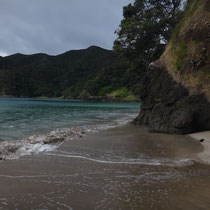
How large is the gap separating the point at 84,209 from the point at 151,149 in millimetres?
4788

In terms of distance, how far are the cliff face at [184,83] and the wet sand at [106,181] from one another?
4.35 m

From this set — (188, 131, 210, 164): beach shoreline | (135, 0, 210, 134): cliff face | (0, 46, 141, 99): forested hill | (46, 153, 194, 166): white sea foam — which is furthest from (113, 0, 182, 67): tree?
(0, 46, 141, 99): forested hill

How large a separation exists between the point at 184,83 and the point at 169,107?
5.62 ft

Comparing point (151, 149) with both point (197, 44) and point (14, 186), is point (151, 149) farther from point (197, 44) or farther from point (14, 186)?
point (197, 44)

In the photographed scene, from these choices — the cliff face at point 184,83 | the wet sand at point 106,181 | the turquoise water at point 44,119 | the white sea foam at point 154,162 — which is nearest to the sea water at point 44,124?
the turquoise water at point 44,119

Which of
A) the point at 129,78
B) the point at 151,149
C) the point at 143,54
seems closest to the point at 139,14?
the point at 143,54

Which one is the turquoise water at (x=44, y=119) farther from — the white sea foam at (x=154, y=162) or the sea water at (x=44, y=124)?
the white sea foam at (x=154, y=162)

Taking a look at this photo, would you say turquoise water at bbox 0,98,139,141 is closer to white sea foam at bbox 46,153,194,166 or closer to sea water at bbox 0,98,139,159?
sea water at bbox 0,98,139,159

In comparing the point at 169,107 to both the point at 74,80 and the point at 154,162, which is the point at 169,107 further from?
the point at 74,80

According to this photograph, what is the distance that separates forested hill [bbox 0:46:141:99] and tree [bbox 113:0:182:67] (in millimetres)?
70571

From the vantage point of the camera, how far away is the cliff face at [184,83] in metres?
10.9

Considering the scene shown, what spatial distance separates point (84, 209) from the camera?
321 cm

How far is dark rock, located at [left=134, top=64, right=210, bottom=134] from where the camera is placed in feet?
35.5

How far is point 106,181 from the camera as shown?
4.38 meters
